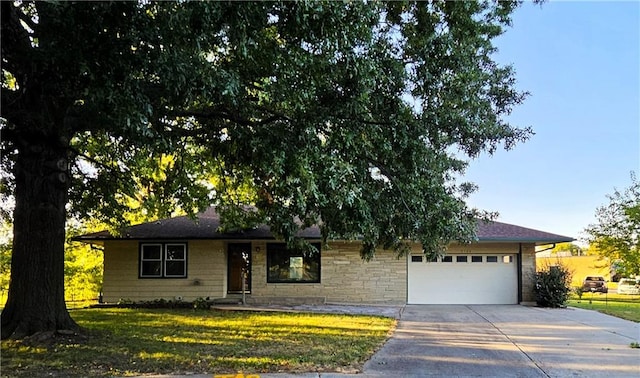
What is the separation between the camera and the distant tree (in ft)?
85.5

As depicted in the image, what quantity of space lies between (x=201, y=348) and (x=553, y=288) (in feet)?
44.9

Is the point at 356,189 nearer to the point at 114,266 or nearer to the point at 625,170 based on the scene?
the point at 114,266

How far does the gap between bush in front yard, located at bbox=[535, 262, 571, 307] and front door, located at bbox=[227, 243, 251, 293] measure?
34.8 feet

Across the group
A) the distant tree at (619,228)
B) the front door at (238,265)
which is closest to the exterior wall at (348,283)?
the front door at (238,265)

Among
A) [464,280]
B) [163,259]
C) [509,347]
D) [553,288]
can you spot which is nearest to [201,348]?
[509,347]

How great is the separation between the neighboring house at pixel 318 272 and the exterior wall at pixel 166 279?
0.04 metres

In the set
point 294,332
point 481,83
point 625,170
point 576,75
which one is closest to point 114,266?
point 294,332

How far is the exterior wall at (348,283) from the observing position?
19172 mm

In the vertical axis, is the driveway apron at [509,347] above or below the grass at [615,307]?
above

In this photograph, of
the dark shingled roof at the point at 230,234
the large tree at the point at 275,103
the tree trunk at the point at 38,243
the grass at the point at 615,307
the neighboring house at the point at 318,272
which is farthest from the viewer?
the neighboring house at the point at 318,272

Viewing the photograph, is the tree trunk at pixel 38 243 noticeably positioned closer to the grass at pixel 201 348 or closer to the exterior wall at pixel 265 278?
the grass at pixel 201 348

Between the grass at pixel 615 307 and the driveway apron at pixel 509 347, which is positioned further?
the grass at pixel 615 307

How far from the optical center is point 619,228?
27.4 meters

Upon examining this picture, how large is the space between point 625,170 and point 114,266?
2500cm
